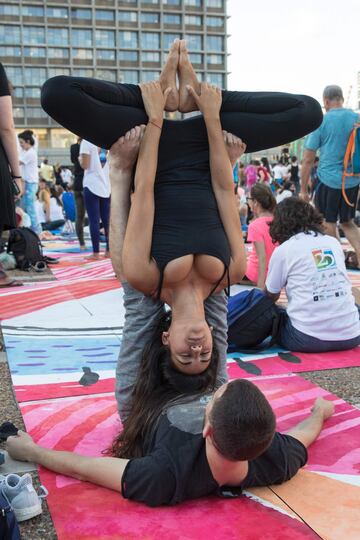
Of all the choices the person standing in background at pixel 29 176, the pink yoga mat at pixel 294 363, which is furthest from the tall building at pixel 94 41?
the pink yoga mat at pixel 294 363

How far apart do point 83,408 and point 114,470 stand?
2.92 feet

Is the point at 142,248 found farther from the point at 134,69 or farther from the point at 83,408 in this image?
the point at 134,69

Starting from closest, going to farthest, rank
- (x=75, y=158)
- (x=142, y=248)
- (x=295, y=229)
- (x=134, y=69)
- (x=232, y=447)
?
1. (x=232, y=447)
2. (x=142, y=248)
3. (x=295, y=229)
4. (x=75, y=158)
5. (x=134, y=69)

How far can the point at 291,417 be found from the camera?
2.97 metres

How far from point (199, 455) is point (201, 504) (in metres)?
0.19

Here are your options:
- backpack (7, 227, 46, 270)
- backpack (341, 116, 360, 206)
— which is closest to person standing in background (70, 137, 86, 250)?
backpack (7, 227, 46, 270)

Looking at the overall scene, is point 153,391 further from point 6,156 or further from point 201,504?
point 6,156

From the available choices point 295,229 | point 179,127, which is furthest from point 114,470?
point 295,229

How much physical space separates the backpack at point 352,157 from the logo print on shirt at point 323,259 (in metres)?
2.71

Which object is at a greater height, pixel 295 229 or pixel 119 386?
pixel 295 229

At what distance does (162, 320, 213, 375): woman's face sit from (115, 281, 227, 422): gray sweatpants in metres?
0.28

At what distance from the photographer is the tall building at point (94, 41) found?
250 ft

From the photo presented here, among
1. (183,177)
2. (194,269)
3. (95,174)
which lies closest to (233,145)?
(183,177)

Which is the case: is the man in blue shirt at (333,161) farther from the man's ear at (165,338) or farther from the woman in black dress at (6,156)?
the man's ear at (165,338)
